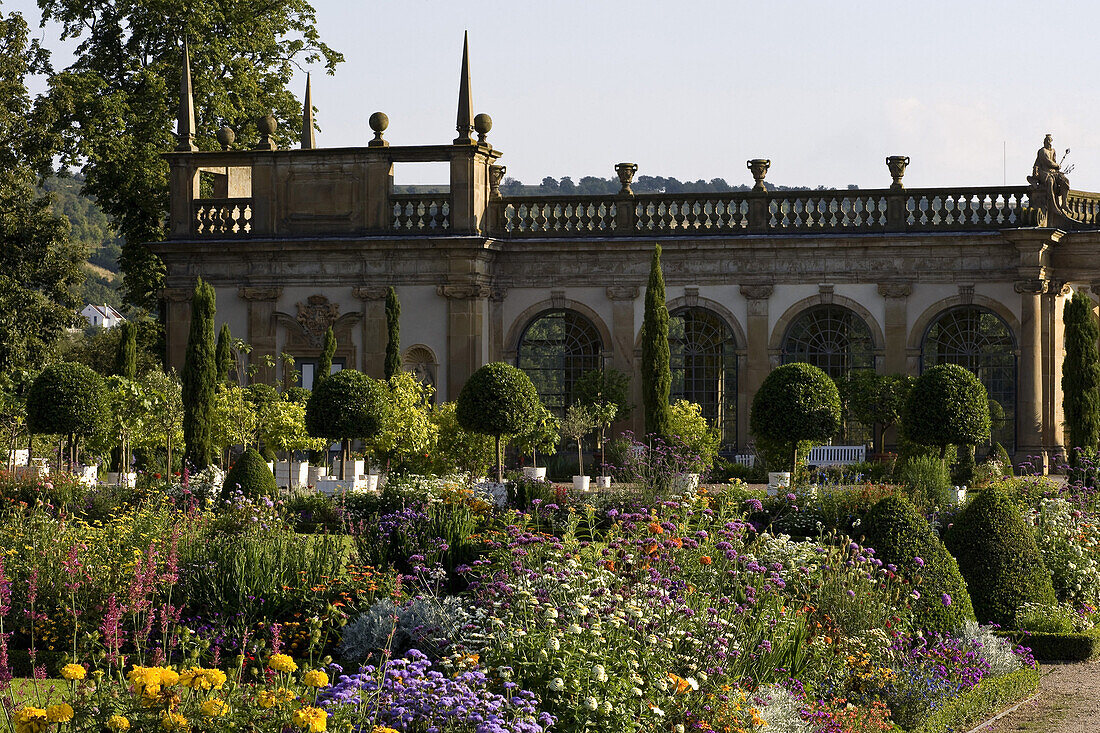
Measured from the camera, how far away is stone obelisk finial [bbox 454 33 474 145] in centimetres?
2962

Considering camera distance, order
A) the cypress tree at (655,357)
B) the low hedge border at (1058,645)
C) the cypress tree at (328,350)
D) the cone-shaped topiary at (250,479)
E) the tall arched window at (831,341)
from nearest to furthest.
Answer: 1. the low hedge border at (1058,645)
2. the cone-shaped topiary at (250,479)
3. the cypress tree at (655,357)
4. the cypress tree at (328,350)
5. the tall arched window at (831,341)

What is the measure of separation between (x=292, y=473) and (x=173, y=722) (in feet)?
63.9

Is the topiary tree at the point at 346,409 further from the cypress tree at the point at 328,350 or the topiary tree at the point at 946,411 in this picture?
the topiary tree at the point at 946,411

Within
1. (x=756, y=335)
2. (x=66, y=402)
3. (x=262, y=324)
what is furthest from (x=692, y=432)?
(x=66, y=402)

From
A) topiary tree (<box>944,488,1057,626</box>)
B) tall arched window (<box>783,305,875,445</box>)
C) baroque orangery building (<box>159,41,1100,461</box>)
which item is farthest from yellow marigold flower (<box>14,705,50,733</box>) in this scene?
tall arched window (<box>783,305,875,445</box>)

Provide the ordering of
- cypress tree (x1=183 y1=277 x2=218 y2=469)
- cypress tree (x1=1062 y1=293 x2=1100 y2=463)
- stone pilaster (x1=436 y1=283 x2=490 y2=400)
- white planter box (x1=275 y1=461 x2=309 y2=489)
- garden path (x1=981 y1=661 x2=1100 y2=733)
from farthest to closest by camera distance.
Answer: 1. stone pilaster (x1=436 y1=283 x2=490 y2=400)
2. cypress tree (x1=1062 y1=293 x2=1100 y2=463)
3. white planter box (x1=275 y1=461 x2=309 y2=489)
4. cypress tree (x1=183 y1=277 x2=218 y2=469)
5. garden path (x1=981 y1=661 x2=1100 y2=733)

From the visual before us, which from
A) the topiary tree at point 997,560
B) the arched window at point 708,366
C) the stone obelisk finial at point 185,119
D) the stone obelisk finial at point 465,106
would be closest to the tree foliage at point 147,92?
the stone obelisk finial at point 185,119

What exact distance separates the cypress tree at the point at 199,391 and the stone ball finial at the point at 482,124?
320 inches

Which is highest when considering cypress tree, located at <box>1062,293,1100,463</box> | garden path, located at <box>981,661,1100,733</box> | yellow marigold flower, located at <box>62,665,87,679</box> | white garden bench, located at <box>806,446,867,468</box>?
cypress tree, located at <box>1062,293,1100,463</box>

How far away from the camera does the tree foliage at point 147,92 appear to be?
3181 cm

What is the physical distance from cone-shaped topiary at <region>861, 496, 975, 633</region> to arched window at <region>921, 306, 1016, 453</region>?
1904 centimetres

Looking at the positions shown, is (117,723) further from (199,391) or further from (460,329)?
(460,329)

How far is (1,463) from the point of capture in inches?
964

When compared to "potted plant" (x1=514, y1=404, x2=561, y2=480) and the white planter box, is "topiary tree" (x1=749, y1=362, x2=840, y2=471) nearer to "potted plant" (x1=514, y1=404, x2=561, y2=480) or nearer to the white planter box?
"potted plant" (x1=514, y1=404, x2=561, y2=480)
